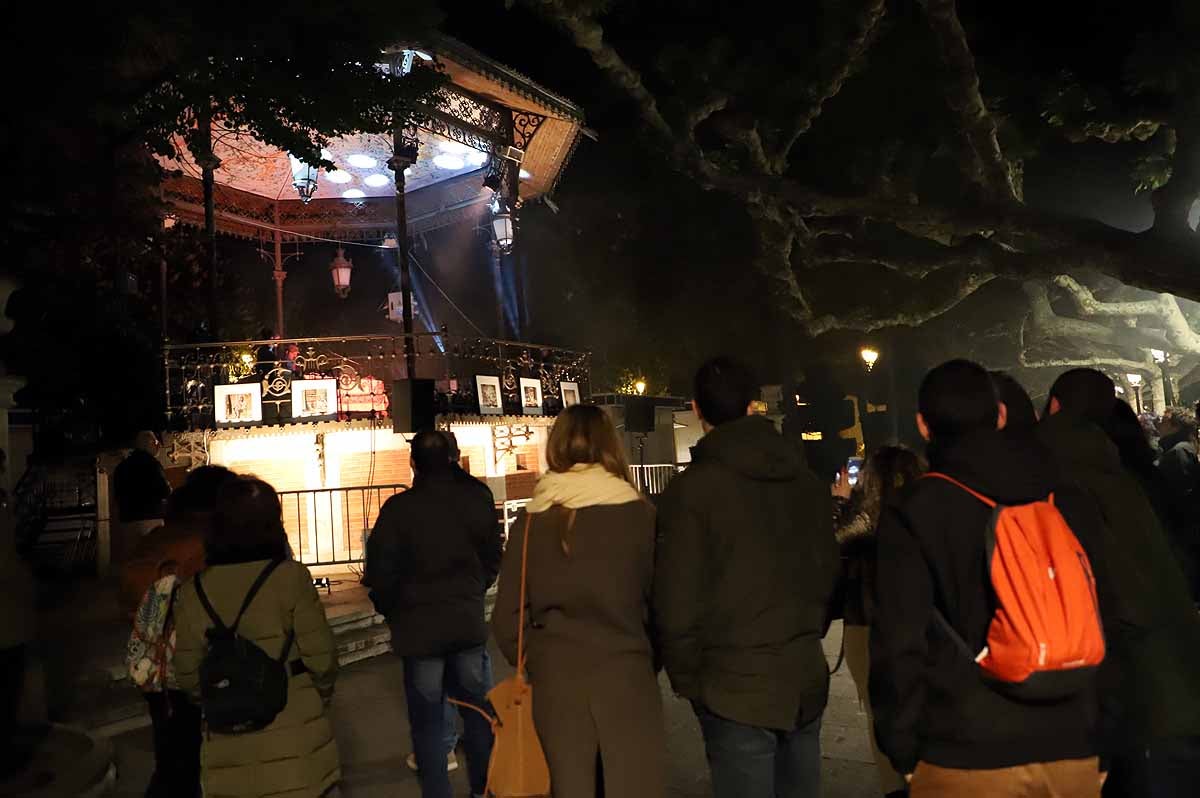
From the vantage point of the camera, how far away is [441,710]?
13.4ft

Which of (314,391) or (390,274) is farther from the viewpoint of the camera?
(390,274)

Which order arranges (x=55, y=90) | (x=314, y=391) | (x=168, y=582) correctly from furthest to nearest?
(x=314, y=391)
(x=55, y=90)
(x=168, y=582)

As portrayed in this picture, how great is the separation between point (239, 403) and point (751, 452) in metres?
10.1

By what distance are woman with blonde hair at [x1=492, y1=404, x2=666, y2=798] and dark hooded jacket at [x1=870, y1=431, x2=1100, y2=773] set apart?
94 cm

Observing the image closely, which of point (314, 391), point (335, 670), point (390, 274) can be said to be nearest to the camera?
point (335, 670)

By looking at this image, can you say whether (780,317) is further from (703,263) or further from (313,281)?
(313,281)

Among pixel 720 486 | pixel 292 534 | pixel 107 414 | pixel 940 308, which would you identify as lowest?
pixel 292 534

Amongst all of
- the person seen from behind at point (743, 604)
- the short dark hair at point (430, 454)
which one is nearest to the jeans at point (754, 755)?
the person seen from behind at point (743, 604)

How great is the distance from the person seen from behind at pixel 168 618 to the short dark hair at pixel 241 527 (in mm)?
551

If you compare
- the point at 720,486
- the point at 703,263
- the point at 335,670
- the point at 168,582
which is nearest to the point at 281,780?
the point at 335,670

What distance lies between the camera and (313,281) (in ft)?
63.5

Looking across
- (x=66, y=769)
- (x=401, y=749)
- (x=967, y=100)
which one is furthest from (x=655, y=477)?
(x=66, y=769)

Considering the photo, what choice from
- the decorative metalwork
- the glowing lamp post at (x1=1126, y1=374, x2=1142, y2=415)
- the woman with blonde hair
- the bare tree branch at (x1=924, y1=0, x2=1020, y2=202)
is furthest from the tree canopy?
the glowing lamp post at (x1=1126, y1=374, x2=1142, y2=415)

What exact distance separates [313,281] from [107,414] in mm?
8415
